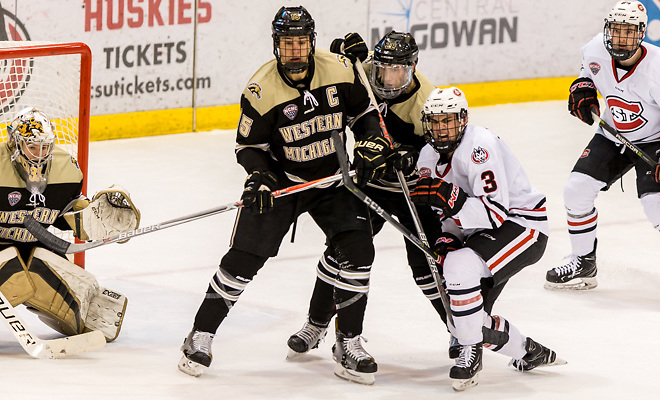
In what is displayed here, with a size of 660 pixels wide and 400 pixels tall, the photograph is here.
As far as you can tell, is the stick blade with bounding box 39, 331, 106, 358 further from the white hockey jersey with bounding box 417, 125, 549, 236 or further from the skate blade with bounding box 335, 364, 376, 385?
the white hockey jersey with bounding box 417, 125, 549, 236

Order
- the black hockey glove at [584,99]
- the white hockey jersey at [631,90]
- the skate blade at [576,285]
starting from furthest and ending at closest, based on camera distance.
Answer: the skate blade at [576,285] → the black hockey glove at [584,99] → the white hockey jersey at [631,90]

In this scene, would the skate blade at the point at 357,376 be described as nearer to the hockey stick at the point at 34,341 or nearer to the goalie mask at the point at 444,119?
the goalie mask at the point at 444,119

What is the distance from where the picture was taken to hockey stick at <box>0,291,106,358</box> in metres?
4.52

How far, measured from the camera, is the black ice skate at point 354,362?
14.6ft

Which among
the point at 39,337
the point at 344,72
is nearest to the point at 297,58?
the point at 344,72

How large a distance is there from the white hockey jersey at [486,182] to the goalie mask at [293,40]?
1.75 feet

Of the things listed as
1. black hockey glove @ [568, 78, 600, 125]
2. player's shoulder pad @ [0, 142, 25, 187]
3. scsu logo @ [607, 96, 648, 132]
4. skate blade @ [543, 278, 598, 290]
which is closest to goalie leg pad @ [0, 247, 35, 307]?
player's shoulder pad @ [0, 142, 25, 187]

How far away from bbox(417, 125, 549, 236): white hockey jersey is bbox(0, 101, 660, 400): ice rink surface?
0.57 metres

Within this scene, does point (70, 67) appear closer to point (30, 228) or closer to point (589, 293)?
point (30, 228)

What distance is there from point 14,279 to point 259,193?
3.10 ft

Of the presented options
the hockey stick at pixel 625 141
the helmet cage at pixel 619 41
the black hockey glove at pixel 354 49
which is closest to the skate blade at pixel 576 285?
the hockey stick at pixel 625 141

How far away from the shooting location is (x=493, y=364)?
4730 mm

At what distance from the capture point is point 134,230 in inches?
182

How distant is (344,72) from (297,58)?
8.6 inches
